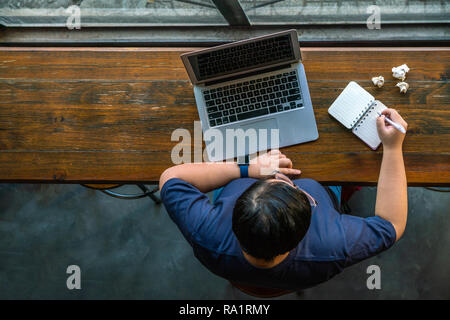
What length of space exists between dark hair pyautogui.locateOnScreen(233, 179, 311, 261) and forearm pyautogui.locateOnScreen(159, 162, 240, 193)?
1.22ft

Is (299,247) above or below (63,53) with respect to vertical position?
below

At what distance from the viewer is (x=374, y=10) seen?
5.84ft

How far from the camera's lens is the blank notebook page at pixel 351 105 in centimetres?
129

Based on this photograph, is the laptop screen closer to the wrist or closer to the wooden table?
the wooden table

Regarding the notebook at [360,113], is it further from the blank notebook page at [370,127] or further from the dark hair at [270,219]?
the dark hair at [270,219]

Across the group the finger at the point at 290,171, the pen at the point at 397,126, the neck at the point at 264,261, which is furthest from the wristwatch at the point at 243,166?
the pen at the point at 397,126

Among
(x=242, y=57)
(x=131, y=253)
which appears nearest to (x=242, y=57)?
(x=242, y=57)

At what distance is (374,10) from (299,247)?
1549 millimetres

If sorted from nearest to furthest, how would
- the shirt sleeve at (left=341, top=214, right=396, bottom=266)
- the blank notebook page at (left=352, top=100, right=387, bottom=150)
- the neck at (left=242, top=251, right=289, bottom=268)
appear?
the neck at (left=242, top=251, right=289, bottom=268)
the shirt sleeve at (left=341, top=214, right=396, bottom=266)
the blank notebook page at (left=352, top=100, right=387, bottom=150)

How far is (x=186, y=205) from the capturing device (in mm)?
1124

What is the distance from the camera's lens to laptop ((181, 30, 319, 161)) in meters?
1.30

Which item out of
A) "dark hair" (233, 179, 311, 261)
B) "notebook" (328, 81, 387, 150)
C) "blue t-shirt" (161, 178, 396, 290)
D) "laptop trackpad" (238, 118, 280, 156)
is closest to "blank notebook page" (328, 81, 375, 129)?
"notebook" (328, 81, 387, 150)
